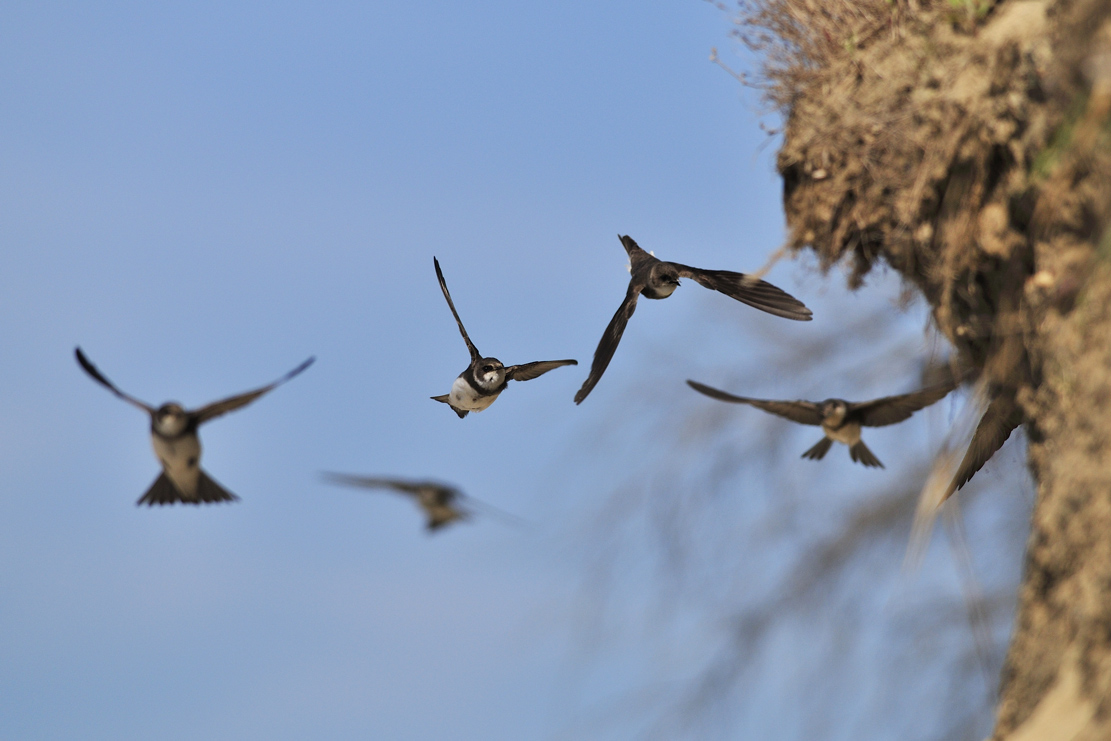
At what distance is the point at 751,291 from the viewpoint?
129 inches

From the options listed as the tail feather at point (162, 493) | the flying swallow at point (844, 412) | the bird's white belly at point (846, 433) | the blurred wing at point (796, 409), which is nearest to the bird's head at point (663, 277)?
the flying swallow at point (844, 412)

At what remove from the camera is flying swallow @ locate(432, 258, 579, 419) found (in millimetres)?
3801

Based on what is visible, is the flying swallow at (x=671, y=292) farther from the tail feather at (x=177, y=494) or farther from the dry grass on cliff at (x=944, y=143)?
the tail feather at (x=177, y=494)

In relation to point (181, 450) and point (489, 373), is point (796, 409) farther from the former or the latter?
point (181, 450)

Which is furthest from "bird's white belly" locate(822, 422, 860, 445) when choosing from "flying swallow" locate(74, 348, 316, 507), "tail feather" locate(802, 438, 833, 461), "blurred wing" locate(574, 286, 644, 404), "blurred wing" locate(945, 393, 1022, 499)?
"flying swallow" locate(74, 348, 316, 507)

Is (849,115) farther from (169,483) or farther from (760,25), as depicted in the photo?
(169,483)

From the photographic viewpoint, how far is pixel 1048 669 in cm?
256

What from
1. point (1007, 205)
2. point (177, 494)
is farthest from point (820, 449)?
point (177, 494)

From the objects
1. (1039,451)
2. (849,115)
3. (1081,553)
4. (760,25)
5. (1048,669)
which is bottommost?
(1048,669)

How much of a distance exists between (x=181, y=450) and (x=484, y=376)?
43.7 inches

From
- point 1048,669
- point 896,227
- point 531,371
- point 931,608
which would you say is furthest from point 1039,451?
point 931,608

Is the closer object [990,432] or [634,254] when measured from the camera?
[990,432]

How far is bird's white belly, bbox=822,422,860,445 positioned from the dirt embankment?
23.1 inches

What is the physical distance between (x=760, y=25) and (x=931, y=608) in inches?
131
